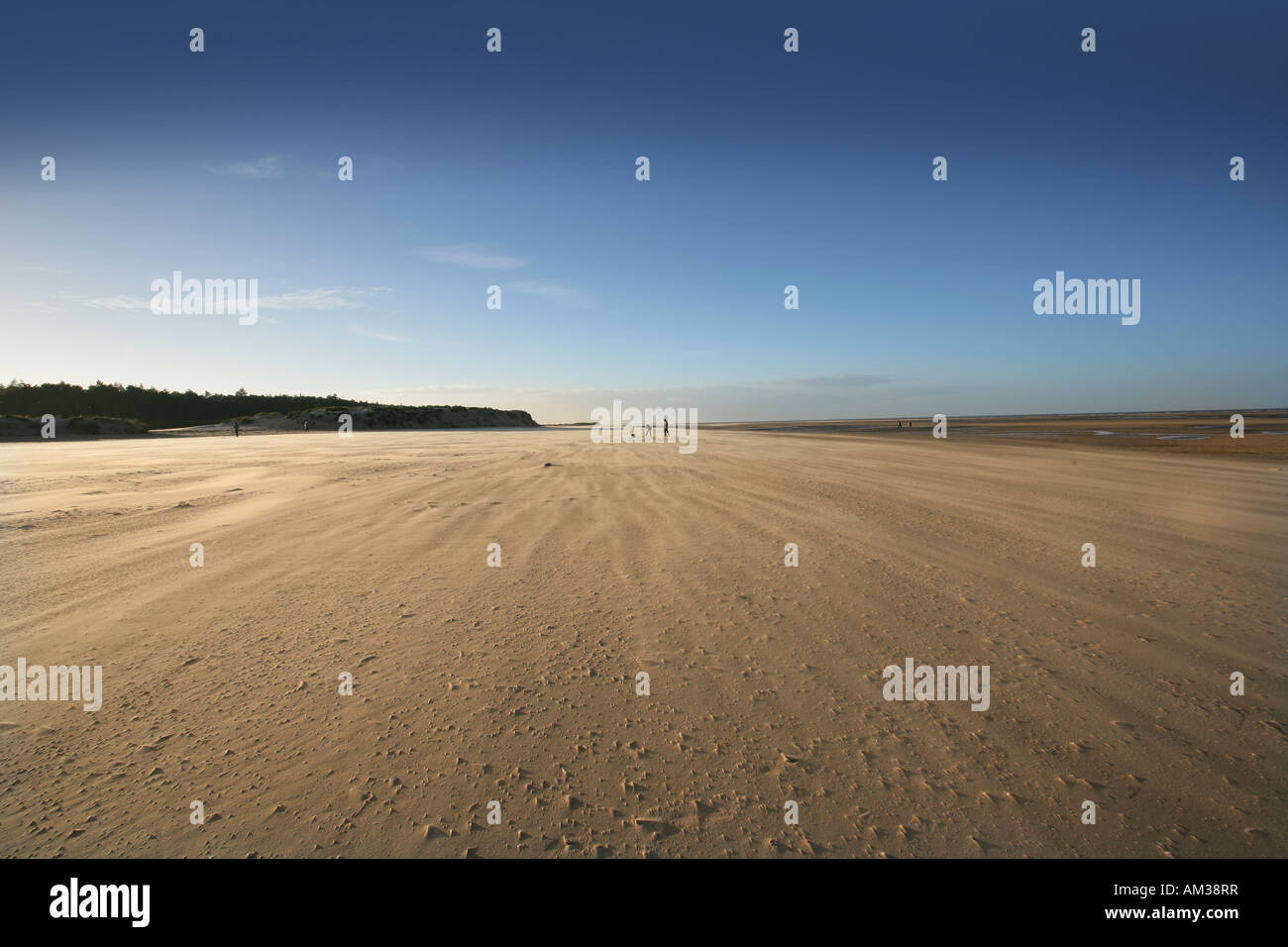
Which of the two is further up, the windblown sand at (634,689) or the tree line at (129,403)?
the tree line at (129,403)

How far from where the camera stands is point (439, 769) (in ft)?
8.55

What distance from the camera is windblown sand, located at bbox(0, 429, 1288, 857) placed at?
226 centimetres

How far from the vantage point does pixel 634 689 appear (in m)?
3.39

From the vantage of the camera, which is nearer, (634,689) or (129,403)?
(634,689)

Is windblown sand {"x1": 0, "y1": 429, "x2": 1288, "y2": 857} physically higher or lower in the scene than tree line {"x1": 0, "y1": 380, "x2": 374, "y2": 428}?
lower

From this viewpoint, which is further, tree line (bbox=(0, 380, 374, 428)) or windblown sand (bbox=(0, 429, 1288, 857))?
tree line (bbox=(0, 380, 374, 428))

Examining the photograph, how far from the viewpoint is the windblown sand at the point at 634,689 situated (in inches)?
89.1

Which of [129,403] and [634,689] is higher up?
[129,403]

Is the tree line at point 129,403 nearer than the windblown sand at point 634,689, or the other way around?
the windblown sand at point 634,689

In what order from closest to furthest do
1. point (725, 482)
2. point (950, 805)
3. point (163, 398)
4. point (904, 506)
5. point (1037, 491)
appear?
point (950, 805) < point (904, 506) < point (1037, 491) < point (725, 482) < point (163, 398)
